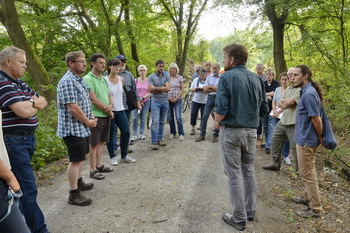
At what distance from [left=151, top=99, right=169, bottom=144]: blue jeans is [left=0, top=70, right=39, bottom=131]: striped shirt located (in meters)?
3.73

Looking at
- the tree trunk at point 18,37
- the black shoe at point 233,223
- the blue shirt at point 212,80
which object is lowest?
the black shoe at point 233,223

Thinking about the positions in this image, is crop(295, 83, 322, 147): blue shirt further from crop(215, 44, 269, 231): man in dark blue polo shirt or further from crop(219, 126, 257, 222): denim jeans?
crop(219, 126, 257, 222): denim jeans

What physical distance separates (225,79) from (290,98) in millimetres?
2240

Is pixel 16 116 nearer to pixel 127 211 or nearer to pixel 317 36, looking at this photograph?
pixel 127 211

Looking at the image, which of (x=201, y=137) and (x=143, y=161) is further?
(x=201, y=137)

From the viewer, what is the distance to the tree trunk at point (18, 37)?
26.0ft

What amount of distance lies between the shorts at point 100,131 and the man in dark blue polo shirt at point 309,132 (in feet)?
10.7

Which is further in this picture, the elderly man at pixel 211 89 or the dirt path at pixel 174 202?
the elderly man at pixel 211 89

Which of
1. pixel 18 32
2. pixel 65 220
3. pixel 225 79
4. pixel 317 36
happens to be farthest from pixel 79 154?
pixel 317 36

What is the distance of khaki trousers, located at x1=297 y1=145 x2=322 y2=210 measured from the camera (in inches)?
141

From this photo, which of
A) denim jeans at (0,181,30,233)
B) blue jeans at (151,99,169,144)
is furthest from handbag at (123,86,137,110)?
denim jeans at (0,181,30,233)

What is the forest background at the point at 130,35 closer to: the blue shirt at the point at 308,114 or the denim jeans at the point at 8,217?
the blue shirt at the point at 308,114

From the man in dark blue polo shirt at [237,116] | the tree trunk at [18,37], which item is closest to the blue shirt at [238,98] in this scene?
the man in dark blue polo shirt at [237,116]

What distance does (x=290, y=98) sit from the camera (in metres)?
4.54
